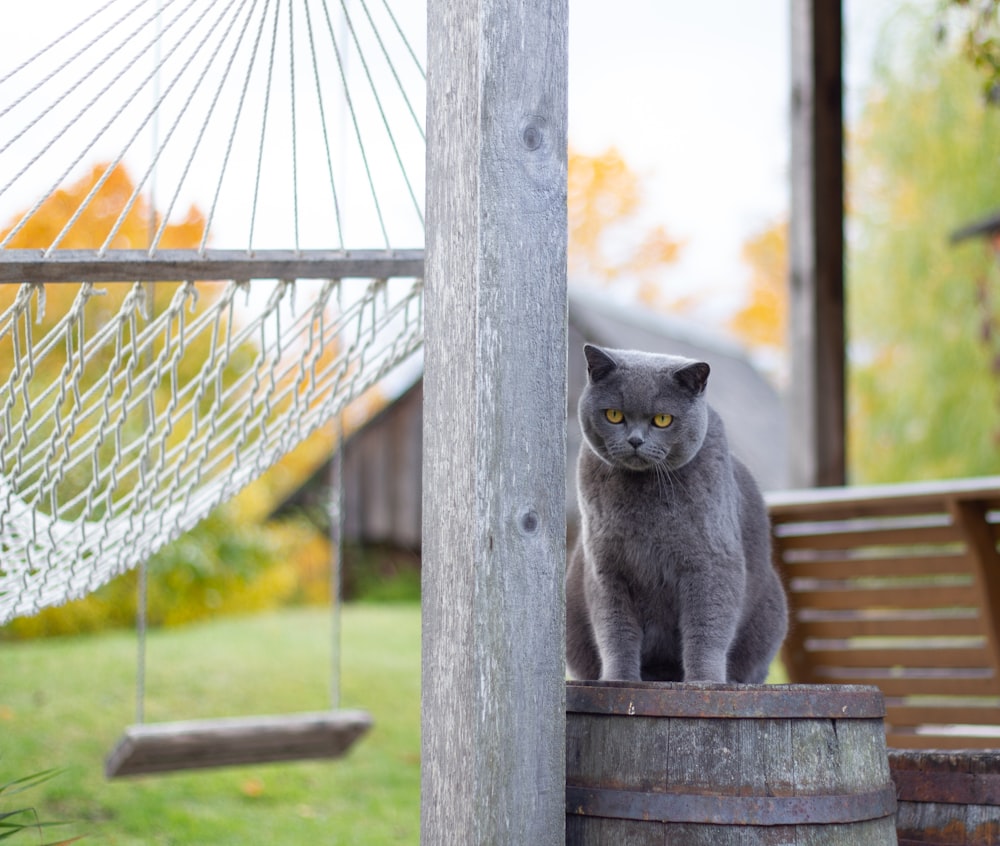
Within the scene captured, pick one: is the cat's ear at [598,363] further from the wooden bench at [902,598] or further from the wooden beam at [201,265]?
the wooden bench at [902,598]

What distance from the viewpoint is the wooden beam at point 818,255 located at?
3320mm

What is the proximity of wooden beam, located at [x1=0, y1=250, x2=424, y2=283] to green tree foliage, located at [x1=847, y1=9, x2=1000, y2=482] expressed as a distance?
24.6 ft

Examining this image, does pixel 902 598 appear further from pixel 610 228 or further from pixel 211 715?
pixel 610 228

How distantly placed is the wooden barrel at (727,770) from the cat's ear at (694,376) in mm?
478

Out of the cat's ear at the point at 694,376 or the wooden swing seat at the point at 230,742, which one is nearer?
the cat's ear at the point at 694,376

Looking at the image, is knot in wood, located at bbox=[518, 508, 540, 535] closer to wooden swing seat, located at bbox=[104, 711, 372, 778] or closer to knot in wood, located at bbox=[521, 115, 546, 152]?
knot in wood, located at bbox=[521, 115, 546, 152]

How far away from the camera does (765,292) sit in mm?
14844

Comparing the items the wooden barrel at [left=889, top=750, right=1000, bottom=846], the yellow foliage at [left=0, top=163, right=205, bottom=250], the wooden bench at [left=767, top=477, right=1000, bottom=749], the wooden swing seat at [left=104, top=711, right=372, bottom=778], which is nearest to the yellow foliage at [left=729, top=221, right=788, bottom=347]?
the yellow foliage at [left=0, top=163, right=205, bottom=250]

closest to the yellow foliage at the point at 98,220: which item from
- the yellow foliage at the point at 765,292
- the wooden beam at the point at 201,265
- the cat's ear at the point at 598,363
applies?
the wooden beam at the point at 201,265

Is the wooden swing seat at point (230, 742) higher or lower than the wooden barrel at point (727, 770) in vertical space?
lower

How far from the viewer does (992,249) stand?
8.45 metres

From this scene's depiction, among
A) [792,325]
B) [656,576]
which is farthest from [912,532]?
[656,576]

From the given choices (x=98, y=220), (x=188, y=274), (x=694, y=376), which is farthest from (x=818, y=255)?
(x=98, y=220)

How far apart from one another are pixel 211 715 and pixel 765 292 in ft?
37.7
